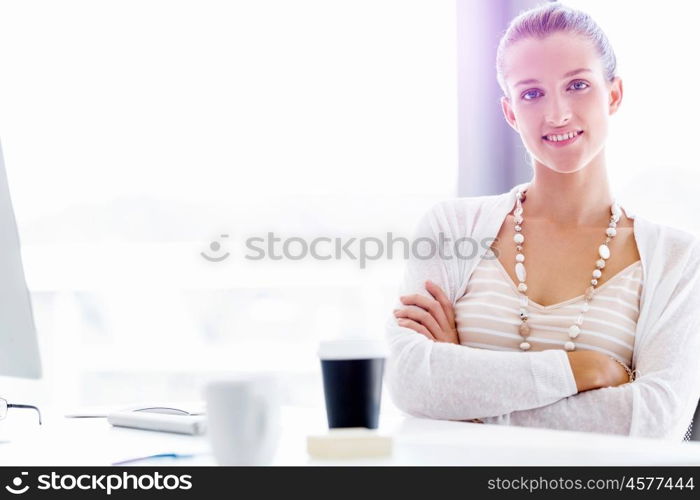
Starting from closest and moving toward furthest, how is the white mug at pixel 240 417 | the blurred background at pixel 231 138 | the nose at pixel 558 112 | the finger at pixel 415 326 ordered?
1. the white mug at pixel 240 417
2. the finger at pixel 415 326
3. the nose at pixel 558 112
4. the blurred background at pixel 231 138

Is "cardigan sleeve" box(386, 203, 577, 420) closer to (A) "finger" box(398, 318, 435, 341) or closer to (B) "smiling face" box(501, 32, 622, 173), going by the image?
(A) "finger" box(398, 318, 435, 341)

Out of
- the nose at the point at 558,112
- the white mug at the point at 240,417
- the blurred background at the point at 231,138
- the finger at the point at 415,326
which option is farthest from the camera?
the blurred background at the point at 231,138

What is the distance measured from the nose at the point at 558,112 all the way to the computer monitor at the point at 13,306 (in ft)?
3.50

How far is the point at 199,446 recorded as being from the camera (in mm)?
1065

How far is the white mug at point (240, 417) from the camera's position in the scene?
0.84m

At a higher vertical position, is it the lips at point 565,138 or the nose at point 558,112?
the nose at point 558,112

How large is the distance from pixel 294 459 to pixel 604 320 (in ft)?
2.76

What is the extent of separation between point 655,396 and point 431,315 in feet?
1.43

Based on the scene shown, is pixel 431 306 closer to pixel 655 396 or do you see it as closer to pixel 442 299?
pixel 442 299

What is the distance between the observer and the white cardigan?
1.36 m

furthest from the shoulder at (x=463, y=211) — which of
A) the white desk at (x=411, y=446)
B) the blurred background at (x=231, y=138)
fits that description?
the blurred background at (x=231, y=138)

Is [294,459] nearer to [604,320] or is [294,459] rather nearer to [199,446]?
[199,446]

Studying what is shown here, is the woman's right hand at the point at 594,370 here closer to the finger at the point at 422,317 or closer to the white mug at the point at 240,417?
the finger at the point at 422,317

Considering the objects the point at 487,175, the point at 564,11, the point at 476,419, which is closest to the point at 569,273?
the point at 476,419
